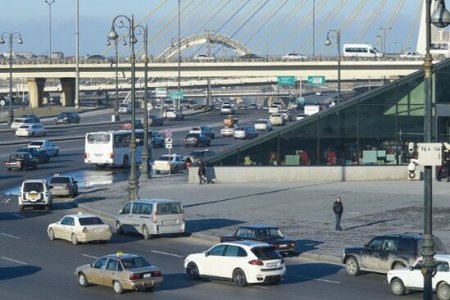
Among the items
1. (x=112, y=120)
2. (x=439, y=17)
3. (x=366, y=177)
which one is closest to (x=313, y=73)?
(x=112, y=120)

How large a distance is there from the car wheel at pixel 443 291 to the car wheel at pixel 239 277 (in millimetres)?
5154

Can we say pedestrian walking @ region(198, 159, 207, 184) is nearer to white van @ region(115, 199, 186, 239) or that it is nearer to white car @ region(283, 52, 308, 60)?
white van @ region(115, 199, 186, 239)

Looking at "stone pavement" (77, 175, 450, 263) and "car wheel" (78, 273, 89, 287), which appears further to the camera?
"stone pavement" (77, 175, 450, 263)

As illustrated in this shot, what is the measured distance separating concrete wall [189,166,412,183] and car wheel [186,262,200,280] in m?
29.6

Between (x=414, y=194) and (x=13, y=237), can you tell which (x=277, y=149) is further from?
(x=13, y=237)

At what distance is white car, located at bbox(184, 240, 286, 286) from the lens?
30.5m

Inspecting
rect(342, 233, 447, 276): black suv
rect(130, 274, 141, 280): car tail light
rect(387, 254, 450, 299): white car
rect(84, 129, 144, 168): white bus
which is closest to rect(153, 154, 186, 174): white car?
rect(84, 129, 144, 168): white bus

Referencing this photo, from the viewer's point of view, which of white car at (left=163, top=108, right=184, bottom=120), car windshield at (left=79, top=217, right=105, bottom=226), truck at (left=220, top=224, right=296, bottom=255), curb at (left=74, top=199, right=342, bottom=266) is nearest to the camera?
curb at (left=74, top=199, right=342, bottom=266)

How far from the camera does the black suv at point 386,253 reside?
3139 centimetres

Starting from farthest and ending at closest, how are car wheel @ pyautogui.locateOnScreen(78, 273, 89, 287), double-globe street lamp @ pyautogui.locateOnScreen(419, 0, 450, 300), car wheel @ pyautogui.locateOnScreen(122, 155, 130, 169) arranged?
car wheel @ pyautogui.locateOnScreen(122, 155, 130, 169) < car wheel @ pyautogui.locateOnScreen(78, 273, 89, 287) < double-globe street lamp @ pyautogui.locateOnScreen(419, 0, 450, 300)

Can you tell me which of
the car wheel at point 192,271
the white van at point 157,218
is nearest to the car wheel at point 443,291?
the car wheel at point 192,271

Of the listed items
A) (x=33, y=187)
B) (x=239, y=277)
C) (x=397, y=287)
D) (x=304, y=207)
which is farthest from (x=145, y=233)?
(x=397, y=287)

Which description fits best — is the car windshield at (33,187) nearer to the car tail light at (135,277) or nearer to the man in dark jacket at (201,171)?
the man in dark jacket at (201,171)

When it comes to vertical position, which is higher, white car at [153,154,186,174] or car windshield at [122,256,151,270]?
white car at [153,154,186,174]
